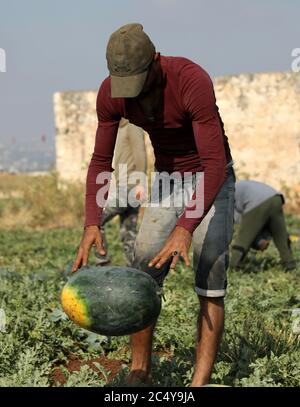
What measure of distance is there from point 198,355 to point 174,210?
740mm

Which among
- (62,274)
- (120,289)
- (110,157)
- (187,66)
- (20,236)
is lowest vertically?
(20,236)

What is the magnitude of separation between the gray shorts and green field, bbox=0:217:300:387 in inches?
20.8

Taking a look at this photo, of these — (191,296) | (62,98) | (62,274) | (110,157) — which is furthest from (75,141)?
(110,157)

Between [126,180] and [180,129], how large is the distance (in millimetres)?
3525

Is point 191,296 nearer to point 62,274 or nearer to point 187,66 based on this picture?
point 62,274

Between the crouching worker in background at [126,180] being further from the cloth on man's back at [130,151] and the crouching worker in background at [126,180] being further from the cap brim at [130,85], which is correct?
the cap brim at [130,85]

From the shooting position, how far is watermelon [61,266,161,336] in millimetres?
3127

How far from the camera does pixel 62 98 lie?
16.7 m

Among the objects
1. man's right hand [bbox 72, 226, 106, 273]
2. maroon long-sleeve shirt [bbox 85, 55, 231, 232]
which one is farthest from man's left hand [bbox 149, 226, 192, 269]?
man's right hand [bbox 72, 226, 106, 273]

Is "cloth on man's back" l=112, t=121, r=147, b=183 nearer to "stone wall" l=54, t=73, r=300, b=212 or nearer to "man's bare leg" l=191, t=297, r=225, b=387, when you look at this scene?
"man's bare leg" l=191, t=297, r=225, b=387

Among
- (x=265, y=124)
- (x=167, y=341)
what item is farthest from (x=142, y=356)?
(x=265, y=124)

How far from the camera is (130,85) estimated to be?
307 centimetres

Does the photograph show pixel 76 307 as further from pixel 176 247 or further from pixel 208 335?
pixel 208 335

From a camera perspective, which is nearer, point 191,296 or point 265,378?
point 265,378
